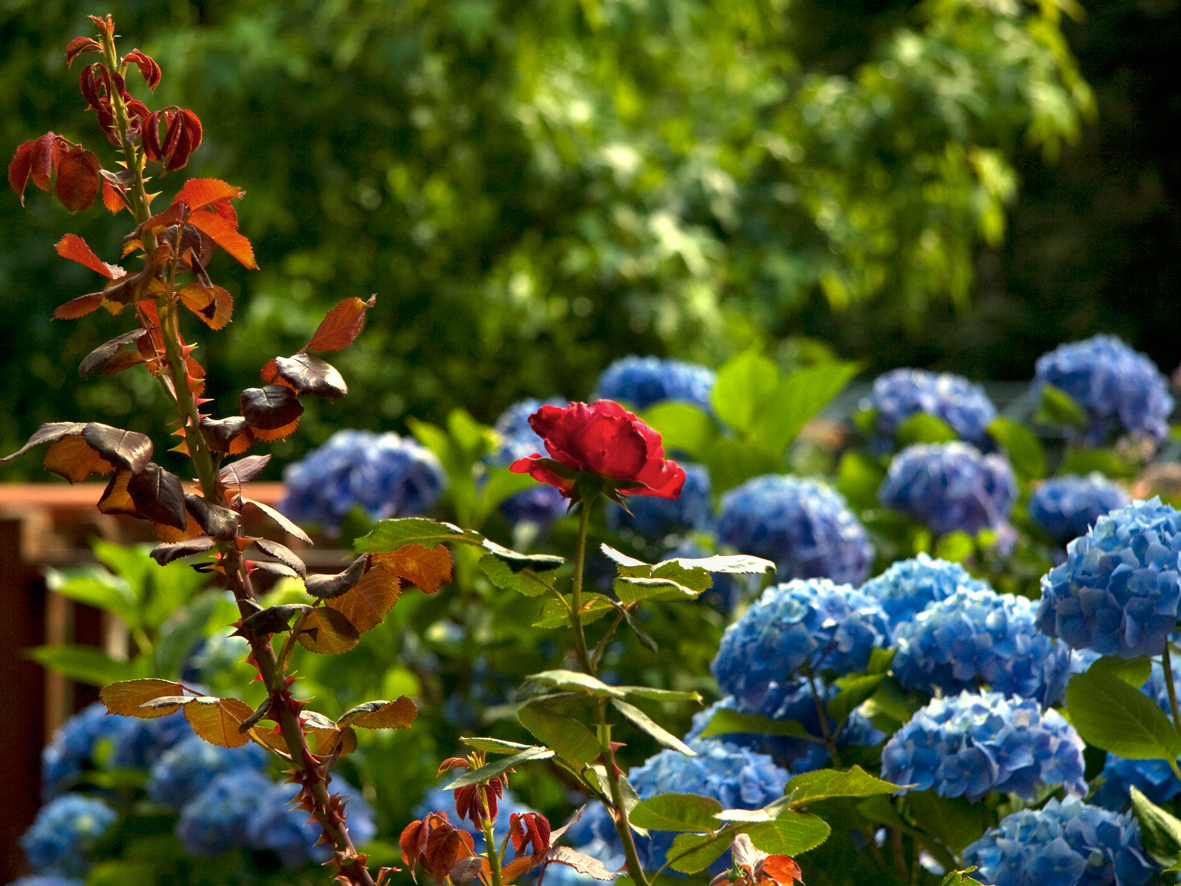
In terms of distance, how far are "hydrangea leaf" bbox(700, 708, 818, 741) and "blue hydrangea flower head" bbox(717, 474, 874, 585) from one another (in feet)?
1.45

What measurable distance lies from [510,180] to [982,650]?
372 cm

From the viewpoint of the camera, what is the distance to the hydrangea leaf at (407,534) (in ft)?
1.84

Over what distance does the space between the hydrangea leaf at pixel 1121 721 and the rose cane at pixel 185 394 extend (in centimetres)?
40

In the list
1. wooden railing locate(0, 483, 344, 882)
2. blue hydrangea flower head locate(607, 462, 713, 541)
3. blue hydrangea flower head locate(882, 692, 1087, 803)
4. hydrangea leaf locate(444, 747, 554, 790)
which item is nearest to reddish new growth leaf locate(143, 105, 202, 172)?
hydrangea leaf locate(444, 747, 554, 790)

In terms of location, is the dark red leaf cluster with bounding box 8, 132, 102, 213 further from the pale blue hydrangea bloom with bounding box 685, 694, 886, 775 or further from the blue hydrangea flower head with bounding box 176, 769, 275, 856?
the blue hydrangea flower head with bounding box 176, 769, 275, 856

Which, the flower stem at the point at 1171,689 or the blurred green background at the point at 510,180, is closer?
the flower stem at the point at 1171,689

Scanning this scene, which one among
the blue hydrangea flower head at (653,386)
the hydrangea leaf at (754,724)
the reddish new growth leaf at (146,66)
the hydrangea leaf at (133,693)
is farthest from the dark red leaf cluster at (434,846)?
the blue hydrangea flower head at (653,386)

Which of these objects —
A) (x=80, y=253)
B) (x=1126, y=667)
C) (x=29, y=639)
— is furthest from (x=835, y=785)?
(x=29, y=639)

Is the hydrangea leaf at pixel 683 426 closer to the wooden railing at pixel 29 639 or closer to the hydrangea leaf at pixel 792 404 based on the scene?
the hydrangea leaf at pixel 792 404

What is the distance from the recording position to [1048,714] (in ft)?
2.53

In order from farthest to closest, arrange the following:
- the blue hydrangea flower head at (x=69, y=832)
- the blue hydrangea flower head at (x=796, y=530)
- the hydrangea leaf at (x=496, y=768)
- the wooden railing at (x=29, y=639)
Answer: the wooden railing at (x=29, y=639) → the blue hydrangea flower head at (x=69, y=832) → the blue hydrangea flower head at (x=796, y=530) → the hydrangea leaf at (x=496, y=768)

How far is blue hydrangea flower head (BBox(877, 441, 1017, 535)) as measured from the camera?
1.43 meters

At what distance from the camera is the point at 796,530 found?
1.28 meters

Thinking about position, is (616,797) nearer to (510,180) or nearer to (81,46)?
(81,46)
